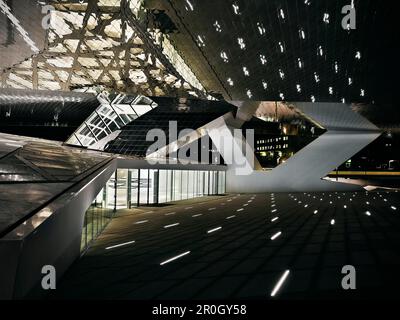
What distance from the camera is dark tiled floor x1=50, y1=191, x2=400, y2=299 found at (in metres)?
6.38

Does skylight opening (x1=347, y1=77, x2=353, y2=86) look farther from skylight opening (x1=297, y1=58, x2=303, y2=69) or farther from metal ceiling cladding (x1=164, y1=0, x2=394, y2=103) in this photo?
skylight opening (x1=297, y1=58, x2=303, y2=69)

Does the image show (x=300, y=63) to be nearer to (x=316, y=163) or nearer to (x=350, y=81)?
(x=350, y=81)

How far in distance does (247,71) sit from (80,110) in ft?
49.4

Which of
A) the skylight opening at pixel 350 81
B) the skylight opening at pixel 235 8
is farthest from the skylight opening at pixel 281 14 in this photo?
the skylight opening at pixel 350 81

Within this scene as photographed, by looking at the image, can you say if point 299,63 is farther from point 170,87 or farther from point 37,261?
point 37,261

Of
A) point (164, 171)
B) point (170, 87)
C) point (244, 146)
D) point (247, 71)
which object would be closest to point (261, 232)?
point (164, 171)

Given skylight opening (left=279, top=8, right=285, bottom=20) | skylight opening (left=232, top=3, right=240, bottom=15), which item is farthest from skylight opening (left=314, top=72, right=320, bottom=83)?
skylight opening (left=232, top=3, right=240, bottom=15)

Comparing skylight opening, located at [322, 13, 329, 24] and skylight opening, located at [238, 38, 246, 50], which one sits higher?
skylight opening, located at [238, 38, 246, 50]

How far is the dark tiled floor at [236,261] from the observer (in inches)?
251

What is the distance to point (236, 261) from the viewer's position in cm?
853

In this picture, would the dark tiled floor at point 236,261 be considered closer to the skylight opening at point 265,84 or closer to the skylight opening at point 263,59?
the skylight opening at point 263,59

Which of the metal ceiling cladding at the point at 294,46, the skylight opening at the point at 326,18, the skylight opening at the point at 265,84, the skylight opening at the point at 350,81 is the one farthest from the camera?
the skylight opening at the point at 265,84

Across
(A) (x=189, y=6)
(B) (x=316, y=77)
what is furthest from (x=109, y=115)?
(B) (x=316, y=77)

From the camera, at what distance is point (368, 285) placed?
6727mm
